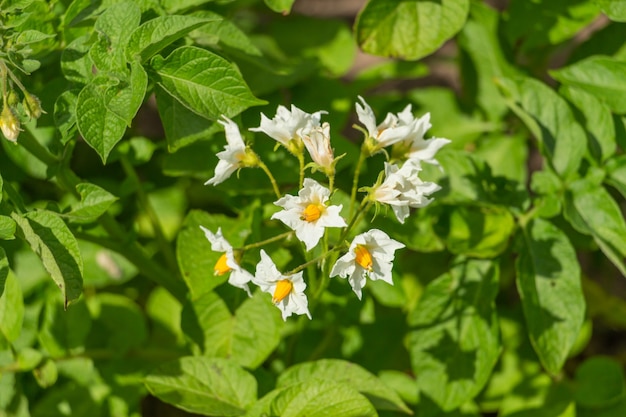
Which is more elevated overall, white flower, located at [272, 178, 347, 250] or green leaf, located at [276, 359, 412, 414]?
white flower, located at [272, 178, 347, 250]

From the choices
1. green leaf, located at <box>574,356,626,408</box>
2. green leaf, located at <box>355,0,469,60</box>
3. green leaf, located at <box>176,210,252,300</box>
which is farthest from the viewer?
green leaf, located at <box>574,356,626,408</box>

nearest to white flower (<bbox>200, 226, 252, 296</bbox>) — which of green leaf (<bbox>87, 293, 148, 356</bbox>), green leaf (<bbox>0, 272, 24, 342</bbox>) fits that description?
green leaf (<bbox>0, 272, 24, 342</bbox>)

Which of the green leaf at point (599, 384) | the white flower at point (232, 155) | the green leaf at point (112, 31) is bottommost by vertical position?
the green leaf at point (599, 384)

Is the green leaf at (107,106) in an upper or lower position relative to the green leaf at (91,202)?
upper

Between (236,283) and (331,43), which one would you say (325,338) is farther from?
(331,43)

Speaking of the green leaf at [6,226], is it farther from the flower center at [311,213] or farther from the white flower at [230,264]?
the flower center at [311,213]

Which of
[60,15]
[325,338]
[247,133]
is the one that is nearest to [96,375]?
[325,338]

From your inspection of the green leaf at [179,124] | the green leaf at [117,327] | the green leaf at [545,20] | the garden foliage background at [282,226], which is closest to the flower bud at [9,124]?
the garden foliage background at [282,226]

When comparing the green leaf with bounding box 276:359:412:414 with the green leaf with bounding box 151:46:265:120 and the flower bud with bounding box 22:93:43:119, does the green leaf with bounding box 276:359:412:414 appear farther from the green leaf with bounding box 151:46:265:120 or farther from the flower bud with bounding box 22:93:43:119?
the flower bud with bounding box 22:93:43:119
